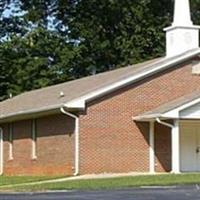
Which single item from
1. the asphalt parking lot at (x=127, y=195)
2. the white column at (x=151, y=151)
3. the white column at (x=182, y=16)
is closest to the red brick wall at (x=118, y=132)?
the white column at (x=151, y=151)

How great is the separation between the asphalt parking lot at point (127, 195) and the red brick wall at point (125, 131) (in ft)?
30.8

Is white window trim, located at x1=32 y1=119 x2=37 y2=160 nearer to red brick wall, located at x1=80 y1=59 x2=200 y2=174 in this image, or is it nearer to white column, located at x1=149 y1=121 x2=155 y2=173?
red brick wall, located at x1=80 y1=59 x2=200 y2=174

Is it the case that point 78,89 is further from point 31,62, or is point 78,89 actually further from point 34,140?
point 31,62

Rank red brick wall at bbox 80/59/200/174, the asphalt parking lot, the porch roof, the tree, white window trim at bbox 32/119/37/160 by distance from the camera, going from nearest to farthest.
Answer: the asphalt parking lot
the porch roof
red brick wall at bbox 80/59/200/174
white window trim at bbox 32/119/37/160
the tree

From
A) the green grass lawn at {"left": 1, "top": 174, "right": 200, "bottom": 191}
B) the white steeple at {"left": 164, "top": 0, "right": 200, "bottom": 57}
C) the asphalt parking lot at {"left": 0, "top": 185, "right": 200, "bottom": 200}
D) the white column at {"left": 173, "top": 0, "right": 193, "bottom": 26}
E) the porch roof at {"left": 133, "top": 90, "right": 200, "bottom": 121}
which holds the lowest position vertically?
the asphalt parking lot at {"left": 0, "top": 185, "right": 200, "bottom": 200}

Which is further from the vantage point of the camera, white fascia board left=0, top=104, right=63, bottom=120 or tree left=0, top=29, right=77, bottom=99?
tree left=0, top=29, right=77, bottom=99

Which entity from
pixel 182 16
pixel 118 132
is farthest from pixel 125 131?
pixel 182 16

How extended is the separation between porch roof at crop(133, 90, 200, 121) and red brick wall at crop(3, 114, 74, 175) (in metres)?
2.98

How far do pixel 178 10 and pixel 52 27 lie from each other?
67.8ft

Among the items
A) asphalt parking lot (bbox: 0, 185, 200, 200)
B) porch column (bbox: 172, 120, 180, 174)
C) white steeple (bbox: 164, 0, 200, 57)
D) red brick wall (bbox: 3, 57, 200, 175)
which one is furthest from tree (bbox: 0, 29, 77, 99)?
asphalt parking lot (bbox: 0, 185, 200, 200)

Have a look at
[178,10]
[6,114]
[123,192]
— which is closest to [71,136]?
[6,114]

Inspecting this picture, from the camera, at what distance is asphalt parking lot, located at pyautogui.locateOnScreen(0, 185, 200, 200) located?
17.3m

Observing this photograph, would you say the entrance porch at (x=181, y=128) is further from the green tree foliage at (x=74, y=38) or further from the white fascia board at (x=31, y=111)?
the green tree foliage at (x=74, y=38)

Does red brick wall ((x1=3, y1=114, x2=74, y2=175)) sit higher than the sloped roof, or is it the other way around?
→ the sloped roof
